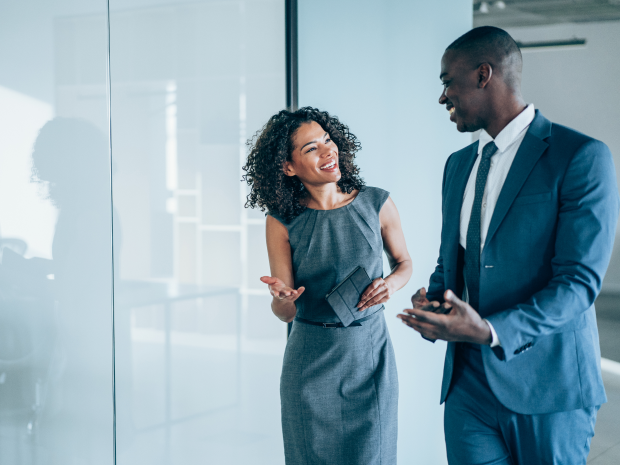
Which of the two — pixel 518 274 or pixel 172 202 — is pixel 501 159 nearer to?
pixel 518 274

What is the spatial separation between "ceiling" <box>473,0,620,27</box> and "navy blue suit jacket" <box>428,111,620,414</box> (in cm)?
556

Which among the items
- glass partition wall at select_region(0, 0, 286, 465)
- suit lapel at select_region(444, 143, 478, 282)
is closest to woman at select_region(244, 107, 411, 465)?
suit lapel at select_region(444, 143, 478, 282)

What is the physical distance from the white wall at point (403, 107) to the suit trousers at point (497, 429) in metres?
1.29

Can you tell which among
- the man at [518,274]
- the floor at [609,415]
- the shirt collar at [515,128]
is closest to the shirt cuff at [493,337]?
the man at [518,274]

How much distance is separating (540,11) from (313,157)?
8.25m

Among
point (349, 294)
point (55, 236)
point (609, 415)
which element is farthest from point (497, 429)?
point (609, 415)

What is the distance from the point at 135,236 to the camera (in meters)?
2.04

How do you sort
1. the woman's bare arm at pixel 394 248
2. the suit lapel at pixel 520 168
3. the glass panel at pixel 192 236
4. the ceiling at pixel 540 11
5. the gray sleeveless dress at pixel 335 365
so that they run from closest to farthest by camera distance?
the suit lapel at pixel 520 168
the gray sleeveless dress at pixel 335 365
the woman's bare arm at pixel 394 248
the glass panel at pixel 192 236
the ceiling at pixel 540 11

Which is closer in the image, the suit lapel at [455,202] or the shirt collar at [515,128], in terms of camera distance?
the shirt collar at [515,128]

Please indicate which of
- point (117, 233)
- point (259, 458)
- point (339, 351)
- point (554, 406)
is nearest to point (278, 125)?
point (117, 233)

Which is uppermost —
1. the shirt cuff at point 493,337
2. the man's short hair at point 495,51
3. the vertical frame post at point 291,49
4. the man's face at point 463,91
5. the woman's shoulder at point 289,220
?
the vertical frame post at point 291,49

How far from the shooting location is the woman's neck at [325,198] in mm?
1939

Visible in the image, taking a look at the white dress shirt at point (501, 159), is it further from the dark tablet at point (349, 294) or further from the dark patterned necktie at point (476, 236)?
the dark tablet at point (349, 294)

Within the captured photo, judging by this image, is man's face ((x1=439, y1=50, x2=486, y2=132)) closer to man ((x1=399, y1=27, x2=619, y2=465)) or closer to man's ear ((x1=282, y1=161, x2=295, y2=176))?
man ((x1=399, y1=27, x2=619, y2=465))
